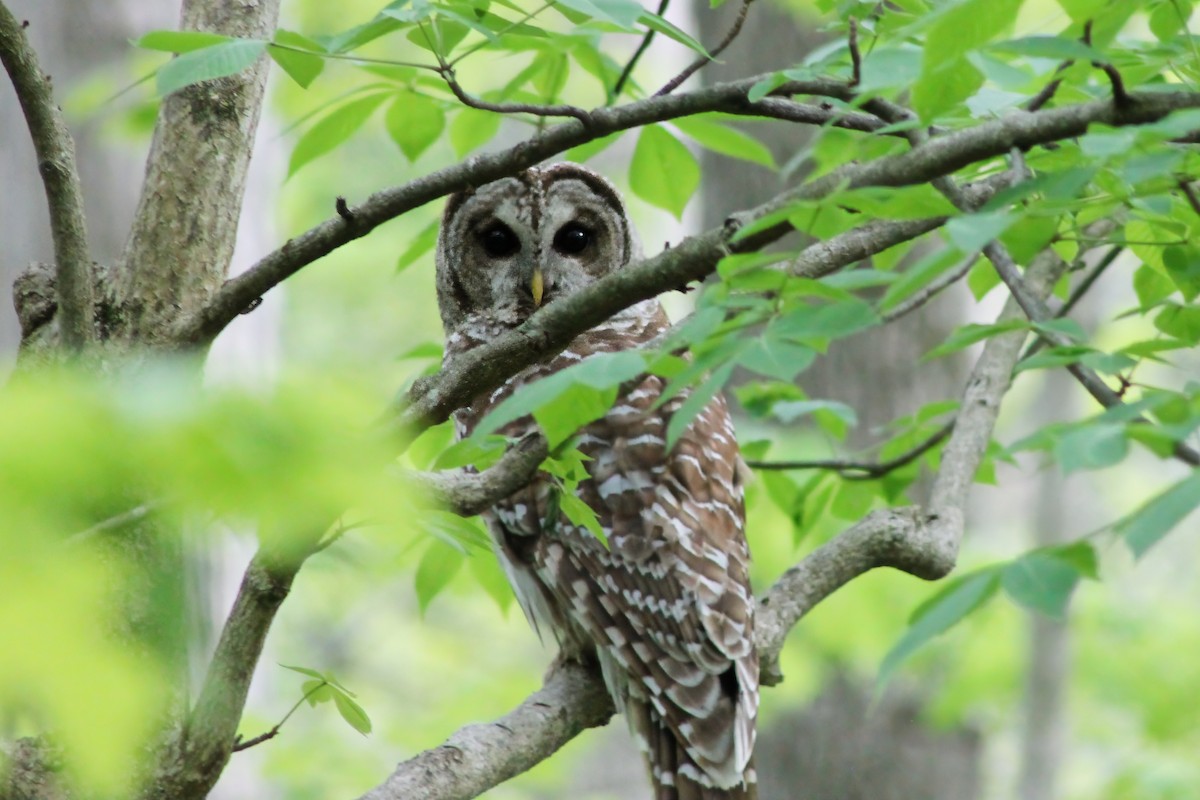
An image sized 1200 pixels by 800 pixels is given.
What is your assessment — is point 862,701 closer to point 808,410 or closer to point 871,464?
point 871,464

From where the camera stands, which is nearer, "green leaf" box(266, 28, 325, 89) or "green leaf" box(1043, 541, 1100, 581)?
"green leaf" box(1043, 541, 1100, 581)

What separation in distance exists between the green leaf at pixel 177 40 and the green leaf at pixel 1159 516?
5.05 ft

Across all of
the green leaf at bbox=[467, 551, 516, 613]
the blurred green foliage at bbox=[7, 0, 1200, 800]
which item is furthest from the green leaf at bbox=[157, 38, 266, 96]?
the green leaf at bbox=[467, 551, 516, 613]

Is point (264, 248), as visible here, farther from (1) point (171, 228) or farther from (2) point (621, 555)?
(1) point (171, 228)

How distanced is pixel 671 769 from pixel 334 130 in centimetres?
207

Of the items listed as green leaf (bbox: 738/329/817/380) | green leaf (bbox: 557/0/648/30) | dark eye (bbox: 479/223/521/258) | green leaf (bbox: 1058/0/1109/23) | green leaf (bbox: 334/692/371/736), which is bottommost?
green leaf (bbox: 738/329/817/380)

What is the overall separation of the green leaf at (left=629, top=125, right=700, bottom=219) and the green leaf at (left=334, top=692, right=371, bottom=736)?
4.84 ft

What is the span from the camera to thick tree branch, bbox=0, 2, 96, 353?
6.53 feet

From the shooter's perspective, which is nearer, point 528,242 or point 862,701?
point 528,242

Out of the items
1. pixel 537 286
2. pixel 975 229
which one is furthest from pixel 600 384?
pixel 537 286

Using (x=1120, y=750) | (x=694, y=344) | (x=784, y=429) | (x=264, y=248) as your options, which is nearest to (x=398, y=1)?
(x=694, y=344)

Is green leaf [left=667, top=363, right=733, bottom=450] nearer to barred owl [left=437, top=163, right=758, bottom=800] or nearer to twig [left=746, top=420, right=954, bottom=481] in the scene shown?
barred owl [left=437, top=163, right=758, bottom=800]

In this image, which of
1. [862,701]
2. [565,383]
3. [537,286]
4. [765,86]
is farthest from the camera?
[862,701]

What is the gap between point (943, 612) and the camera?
1.29 metres
